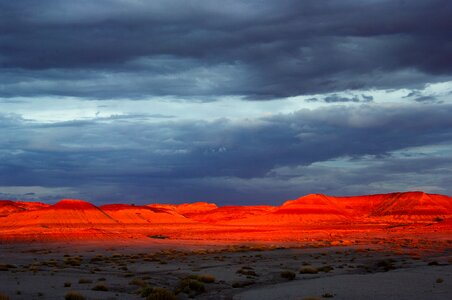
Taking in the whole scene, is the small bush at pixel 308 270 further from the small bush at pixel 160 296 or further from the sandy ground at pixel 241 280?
the small bush at pixel 160 296

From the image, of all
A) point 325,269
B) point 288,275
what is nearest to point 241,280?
point 288,275

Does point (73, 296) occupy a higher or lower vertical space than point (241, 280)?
higher

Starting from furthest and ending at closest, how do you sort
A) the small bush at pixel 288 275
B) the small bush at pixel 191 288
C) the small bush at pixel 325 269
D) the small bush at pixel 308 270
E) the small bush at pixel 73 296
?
the small bush at pixel 325 269, the small bush at pixel 308 270, the small bush at pixel 288 275, the small bush at pixel 191 288, the small bush at pixel 73 296

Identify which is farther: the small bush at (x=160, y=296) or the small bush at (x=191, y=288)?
the small bush at (x=191, y=288)

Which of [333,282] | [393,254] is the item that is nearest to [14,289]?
[333,282]

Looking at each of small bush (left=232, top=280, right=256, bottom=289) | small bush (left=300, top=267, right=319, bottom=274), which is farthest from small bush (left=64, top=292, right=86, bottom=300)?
small bush (left=300, top=267, right=319, bottom=274)

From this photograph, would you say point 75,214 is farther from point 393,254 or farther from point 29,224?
point 393,254

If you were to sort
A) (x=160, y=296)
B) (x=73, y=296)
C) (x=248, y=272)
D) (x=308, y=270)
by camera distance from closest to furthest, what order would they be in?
(x=73, y=296), (x=160, y=296), (x=248, y=272), (x=308, y=270)

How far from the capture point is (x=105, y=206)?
18950cm

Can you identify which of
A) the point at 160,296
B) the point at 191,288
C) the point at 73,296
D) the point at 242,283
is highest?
the point at 73,296

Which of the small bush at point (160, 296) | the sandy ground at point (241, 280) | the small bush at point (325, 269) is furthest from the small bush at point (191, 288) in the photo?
the small bush at point (325, 269)

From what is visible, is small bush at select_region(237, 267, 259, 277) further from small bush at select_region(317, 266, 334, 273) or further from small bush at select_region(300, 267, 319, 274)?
small bush at select_region(317, 266, 334, 273)

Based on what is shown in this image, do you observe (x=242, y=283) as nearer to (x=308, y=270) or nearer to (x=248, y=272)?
(x=248, y=272)

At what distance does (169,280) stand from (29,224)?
119055 millimetres
